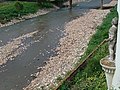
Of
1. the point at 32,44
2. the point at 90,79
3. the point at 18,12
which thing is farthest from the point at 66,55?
the point at 18,12

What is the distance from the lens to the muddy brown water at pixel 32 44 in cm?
1545

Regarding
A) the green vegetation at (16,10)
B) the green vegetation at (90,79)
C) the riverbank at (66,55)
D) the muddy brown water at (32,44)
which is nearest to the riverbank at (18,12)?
the green vegetation at (16,10)

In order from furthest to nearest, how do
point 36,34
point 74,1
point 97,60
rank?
point 74,1 → point 36,34 → point 97,60

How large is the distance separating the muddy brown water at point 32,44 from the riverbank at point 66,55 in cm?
51

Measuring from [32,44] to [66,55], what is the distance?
4.67m

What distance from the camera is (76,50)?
1938 cm

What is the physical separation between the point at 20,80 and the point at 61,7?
30120 mm

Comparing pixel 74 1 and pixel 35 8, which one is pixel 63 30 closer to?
pixel 35 8

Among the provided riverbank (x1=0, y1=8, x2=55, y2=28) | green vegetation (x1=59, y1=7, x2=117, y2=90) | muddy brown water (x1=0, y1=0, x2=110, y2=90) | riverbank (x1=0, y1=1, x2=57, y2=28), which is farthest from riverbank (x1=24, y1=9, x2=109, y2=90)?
riverbank (x1=0, y1=1, x2=57, y2=28)

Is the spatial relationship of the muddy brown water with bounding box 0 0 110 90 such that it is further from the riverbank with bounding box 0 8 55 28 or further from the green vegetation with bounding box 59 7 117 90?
the green vegetation with bounding box 59 7 117 90

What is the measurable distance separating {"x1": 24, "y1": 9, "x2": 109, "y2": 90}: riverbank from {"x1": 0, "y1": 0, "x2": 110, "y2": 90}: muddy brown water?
508 mm

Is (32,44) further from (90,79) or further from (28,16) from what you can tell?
(28,16)

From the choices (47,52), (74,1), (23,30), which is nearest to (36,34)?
(23,30)

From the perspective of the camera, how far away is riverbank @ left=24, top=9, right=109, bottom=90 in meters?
14.2
